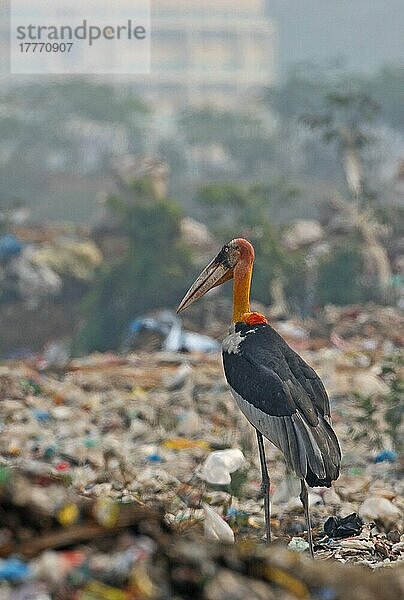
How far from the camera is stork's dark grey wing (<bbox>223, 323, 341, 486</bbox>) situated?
4227 millimetres

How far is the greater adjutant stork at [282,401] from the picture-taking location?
13.9 ft

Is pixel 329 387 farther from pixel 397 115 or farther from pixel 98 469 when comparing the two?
pixel 397 115

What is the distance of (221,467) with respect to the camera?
5605mm

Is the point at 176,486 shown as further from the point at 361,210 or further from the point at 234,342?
the point at 361,210

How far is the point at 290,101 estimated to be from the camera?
109 ft

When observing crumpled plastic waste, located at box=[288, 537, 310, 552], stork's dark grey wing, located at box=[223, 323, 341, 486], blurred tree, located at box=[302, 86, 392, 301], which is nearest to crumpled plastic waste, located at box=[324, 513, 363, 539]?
crumpled plastic waste, located at box=[288, 537, 310, 552]

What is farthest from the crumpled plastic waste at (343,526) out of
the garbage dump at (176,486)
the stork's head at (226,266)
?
the stork's head at (226,266)

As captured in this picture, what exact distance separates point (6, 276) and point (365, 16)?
109 ft

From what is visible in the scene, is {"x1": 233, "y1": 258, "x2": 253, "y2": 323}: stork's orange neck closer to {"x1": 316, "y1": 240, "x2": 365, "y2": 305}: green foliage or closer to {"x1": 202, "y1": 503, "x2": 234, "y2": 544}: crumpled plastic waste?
{"x1": 202, "y1": 503, "x2": 234, "y2": 544}: crumpled plastic waste

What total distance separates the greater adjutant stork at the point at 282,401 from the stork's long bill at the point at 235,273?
109mm

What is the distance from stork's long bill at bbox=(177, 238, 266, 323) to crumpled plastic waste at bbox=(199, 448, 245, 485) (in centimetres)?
94

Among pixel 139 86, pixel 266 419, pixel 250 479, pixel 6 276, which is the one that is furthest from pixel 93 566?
pixel 139 86

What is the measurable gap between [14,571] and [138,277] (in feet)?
35.5
